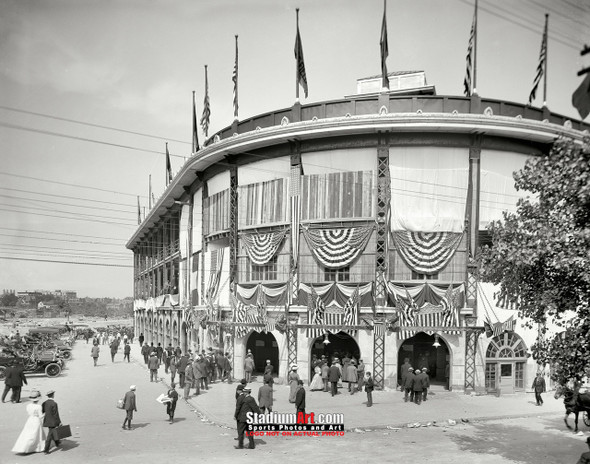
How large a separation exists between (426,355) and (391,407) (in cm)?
770

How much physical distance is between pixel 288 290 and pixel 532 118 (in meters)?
16.0

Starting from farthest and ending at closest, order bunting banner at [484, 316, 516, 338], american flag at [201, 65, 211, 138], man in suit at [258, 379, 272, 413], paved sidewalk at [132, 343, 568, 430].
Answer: american flag at [201, 65, 211, 138] → bunting banner at [484, 316, 516, 338] → paved sidewalk at [132, 343, 568, 430] → man in suit at [258, 379, 272, 413]

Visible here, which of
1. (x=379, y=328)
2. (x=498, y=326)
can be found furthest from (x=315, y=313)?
(x=498, y=326)

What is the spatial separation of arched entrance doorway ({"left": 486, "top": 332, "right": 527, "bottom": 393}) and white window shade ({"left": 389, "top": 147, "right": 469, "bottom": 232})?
594cm

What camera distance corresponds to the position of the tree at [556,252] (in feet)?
38.3

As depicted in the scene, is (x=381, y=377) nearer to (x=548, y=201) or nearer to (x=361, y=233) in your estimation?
(x=361, y=233)

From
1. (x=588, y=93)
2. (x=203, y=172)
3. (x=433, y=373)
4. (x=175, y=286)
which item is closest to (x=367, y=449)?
(x=588, y=93)

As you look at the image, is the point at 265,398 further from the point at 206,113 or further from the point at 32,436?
the point at 206,113

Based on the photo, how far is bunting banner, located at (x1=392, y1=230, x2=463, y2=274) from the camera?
87.4 feet

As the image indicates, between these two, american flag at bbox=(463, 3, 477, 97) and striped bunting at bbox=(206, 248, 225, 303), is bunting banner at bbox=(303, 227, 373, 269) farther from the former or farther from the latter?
american flag at bbox=(463, 3, 477, 97)

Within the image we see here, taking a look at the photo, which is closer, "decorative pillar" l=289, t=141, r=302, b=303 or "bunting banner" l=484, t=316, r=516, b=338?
"bunting banner" l=484, t=316, r=516, b=338

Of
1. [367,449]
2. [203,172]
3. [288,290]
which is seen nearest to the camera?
[367,449]

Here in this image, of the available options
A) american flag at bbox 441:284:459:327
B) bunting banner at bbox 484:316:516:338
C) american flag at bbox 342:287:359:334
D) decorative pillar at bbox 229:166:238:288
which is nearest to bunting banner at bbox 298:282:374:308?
american flag at bbox 342:287:359:334

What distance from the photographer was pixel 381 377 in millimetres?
26062
